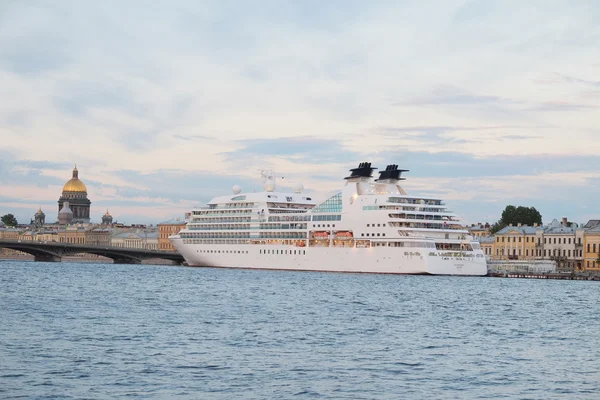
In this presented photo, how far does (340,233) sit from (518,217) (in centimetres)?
5646

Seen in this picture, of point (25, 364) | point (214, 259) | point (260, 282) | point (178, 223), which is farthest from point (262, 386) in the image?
point (178, 223)

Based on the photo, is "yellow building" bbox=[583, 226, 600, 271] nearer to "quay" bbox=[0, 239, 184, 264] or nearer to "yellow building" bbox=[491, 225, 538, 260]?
"yellow building" bbox=[491, 225, 538, 260]

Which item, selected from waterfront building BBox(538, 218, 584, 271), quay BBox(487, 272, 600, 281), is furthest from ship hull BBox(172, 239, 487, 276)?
waterfront building BBox(538, 218, 584, 271)

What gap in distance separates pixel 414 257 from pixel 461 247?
5935mm

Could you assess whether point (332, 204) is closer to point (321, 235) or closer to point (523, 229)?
point (321, 235)

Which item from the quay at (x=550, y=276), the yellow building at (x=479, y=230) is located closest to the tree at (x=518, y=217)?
the yellow building at (x=479, y=230)

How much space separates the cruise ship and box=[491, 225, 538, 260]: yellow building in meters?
29.9

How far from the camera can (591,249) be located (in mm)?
124250

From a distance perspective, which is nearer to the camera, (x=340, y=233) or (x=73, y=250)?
(x=340, y=233)

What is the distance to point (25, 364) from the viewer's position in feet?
93.4

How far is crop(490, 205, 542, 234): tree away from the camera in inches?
5876

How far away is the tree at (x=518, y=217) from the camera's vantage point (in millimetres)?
149250

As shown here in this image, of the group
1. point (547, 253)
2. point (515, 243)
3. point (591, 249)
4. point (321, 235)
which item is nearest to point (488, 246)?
point (515, 243)

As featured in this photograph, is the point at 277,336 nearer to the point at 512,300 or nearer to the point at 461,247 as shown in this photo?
the point at 512,300
